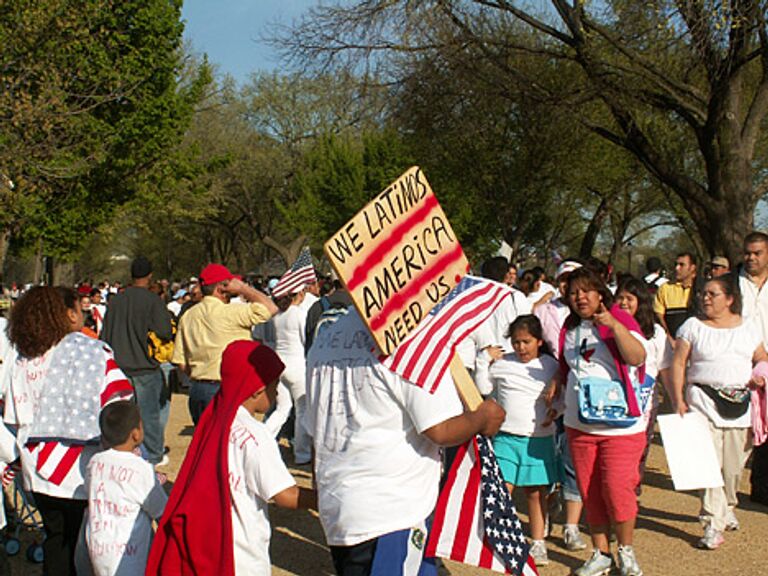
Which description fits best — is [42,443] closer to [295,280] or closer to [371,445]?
[371,445]

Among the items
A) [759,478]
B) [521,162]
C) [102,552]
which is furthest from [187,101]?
[102,552]

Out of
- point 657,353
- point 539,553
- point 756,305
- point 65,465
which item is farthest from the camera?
point 756,305

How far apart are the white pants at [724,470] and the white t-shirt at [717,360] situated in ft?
0.23

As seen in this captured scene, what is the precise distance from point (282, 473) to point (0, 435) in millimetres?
2192

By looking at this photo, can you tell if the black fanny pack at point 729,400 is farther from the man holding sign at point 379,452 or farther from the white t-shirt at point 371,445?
the white t-shirt at point 371,445

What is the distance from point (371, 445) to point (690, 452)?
366 cm

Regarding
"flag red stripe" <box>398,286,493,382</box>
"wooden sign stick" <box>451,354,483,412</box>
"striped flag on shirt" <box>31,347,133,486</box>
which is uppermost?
"flag red stripe" <box>398,286,493,382</box>

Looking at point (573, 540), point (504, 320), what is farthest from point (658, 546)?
point (504, 320)

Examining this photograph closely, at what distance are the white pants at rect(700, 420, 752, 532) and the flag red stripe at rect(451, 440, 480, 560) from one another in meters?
3.26

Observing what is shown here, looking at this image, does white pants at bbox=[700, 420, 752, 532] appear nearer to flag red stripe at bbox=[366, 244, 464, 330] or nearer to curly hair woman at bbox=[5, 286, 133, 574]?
flag red stripe at bbox=[366, 244, 464, 330]

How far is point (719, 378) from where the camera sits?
6.46 meters

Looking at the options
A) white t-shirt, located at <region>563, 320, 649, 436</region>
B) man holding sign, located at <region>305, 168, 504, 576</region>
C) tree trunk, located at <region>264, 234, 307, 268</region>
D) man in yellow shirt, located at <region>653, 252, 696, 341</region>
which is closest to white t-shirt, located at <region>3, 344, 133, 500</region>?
man holding sign, located at <region>305, 168, 504, 576</region>

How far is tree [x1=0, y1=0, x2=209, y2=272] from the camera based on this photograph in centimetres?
1459

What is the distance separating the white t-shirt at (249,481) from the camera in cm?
363
